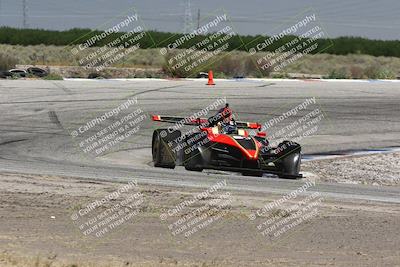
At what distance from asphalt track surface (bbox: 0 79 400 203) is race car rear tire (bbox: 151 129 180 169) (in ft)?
0.87

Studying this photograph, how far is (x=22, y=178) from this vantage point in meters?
12.0

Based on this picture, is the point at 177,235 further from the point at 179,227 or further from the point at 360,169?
the point at 360,169

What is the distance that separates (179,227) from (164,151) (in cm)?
544

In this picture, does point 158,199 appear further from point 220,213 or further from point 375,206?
point 375,206

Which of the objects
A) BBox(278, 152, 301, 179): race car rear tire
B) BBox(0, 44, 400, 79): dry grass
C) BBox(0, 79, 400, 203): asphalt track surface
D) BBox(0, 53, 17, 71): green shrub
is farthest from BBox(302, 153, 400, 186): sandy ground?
BBox(0, 44, 400, 79): dry grass

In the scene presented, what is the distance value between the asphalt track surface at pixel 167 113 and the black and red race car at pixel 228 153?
0.27 metres

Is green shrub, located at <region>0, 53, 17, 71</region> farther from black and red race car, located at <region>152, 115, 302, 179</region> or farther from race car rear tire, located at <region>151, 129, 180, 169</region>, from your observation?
black and red race car, located at <region>152, 115, 302, 179</region>

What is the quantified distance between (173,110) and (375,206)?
12.6 meters

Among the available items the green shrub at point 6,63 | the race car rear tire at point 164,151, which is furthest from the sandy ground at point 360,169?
the green shrub at point 6,63

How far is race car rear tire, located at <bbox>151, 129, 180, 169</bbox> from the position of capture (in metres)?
14.5

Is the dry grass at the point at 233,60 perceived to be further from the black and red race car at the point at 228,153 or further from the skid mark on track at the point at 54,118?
the black and red race car at the point at 228,153

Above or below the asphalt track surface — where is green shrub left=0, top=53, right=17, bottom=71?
above

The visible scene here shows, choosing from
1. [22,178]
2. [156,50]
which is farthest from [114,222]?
[156,50]

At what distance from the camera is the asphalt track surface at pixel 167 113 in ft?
42.6
